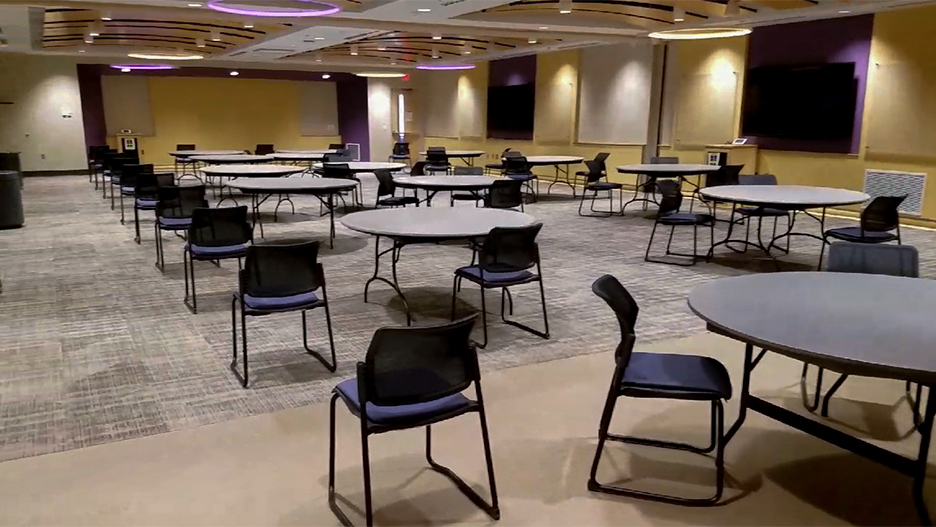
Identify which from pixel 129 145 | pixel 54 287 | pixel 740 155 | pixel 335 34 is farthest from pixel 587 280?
pixel 129 145

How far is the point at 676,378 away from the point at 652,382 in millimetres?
114

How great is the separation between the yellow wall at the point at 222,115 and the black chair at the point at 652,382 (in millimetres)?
20503

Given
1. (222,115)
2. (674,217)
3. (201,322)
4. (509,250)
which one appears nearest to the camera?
(509,250)

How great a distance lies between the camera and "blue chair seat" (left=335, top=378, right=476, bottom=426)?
8.04 feet

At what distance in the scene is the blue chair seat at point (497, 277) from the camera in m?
4.57

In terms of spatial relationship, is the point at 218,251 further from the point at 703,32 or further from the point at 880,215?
the point at 703,32

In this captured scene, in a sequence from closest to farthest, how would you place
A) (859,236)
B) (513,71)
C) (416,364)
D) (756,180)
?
(416,364), (859,236), (756,180), (513,71)

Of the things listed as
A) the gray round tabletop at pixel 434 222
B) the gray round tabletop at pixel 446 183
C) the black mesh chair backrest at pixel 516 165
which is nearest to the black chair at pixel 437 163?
the black mesh chair backrest at pixel 516 165

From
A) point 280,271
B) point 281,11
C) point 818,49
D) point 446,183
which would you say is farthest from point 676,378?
point 818,49

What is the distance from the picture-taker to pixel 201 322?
520 centimetres

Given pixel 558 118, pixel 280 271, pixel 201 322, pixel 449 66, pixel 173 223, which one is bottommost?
pixel 201 322

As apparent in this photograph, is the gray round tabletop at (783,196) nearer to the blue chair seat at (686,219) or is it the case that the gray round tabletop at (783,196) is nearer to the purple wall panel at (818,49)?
the blue chair seat at (686,219)

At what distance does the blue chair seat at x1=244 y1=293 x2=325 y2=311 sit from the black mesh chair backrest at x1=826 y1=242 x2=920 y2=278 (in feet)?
9.43

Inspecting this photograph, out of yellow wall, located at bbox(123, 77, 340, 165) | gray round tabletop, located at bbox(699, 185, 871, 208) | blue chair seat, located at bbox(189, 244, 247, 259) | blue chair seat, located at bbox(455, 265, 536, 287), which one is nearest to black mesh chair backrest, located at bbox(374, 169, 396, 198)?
blue chair seat, located at bbox(189, 244, 247, 259)
